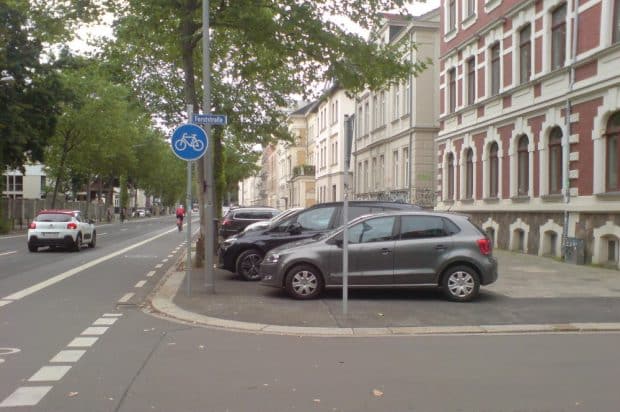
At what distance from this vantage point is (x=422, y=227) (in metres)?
10.9

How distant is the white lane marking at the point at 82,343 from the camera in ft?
23.7

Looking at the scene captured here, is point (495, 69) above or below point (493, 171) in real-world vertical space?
above

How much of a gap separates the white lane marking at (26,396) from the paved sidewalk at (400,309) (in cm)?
332

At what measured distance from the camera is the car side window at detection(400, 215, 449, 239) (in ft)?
35.5

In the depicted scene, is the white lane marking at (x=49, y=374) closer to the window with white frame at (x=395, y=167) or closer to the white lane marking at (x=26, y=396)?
the white lane marking at (x=26, y=396)

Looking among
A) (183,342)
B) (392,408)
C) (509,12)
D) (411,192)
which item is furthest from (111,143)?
(392,408)

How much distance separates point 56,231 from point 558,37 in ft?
56.8

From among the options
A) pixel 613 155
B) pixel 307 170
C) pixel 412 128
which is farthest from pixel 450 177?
pixel 307 170

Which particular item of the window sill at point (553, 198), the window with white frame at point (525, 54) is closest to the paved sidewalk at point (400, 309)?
the window sill at point (553, 198)

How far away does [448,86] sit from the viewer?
27672mm

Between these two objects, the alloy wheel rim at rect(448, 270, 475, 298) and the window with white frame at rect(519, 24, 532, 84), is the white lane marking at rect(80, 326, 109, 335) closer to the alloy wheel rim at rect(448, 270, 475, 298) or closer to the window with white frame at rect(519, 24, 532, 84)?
the alloy wheel rim at rect(448, 270, 475, 298)

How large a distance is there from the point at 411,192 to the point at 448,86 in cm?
663

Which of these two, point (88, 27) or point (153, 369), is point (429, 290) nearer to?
point (153, 369)

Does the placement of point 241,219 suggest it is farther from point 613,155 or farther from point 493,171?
point 613,155
